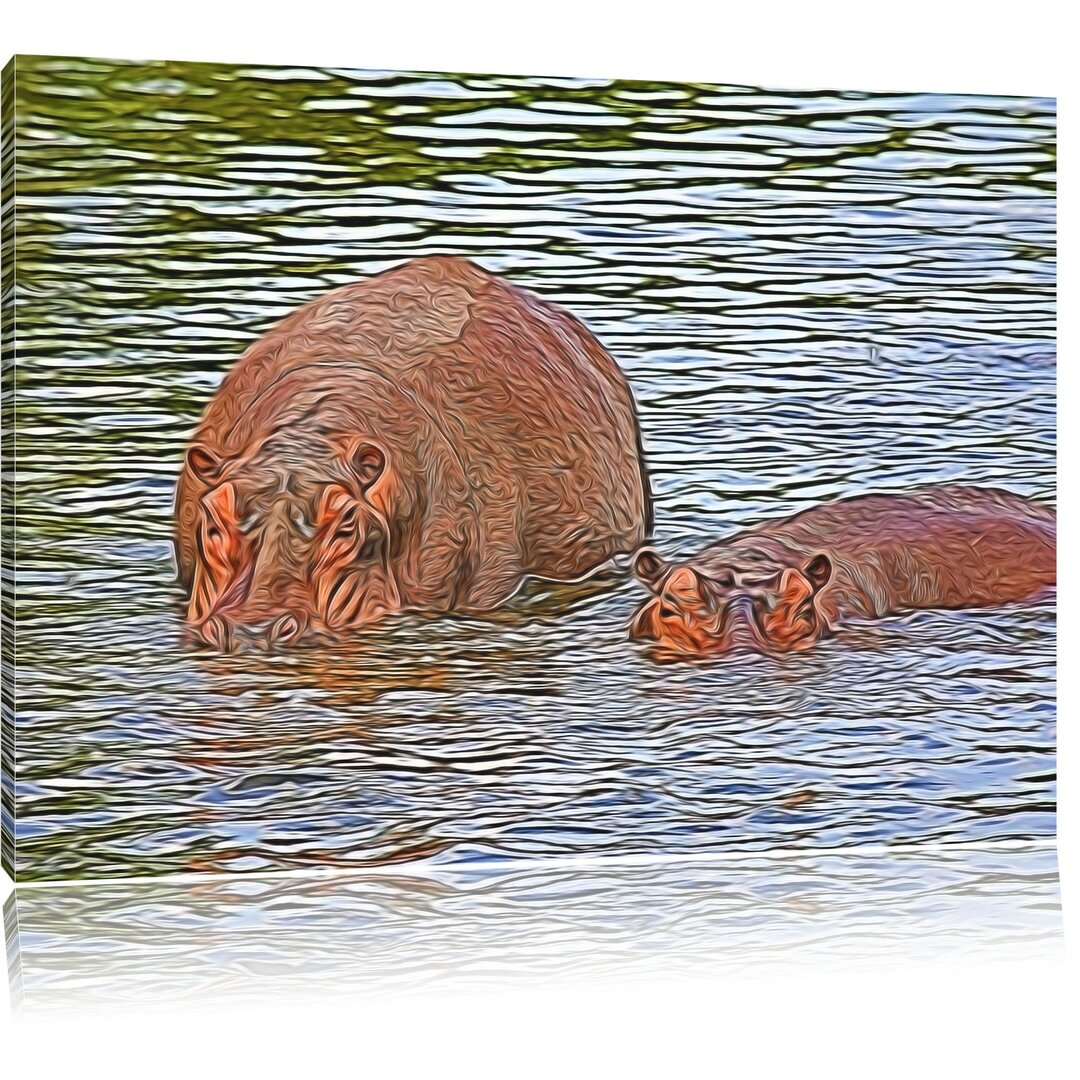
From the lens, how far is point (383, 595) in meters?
6.13

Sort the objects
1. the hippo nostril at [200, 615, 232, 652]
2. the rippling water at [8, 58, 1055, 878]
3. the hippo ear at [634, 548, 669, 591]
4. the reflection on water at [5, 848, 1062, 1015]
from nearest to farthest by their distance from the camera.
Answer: the reflection on water at [5, 848, 1062, 1015], the rippling water at [8, 58, 1055, 878], the hippo nostril at [200, 615, 232, 652], the hippo ear at [634, 548, 669, 591]

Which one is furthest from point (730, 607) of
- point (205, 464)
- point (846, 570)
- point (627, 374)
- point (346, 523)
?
point (205, 464)

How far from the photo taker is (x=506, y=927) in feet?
18.4

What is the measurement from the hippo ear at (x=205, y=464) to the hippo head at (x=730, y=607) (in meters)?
1.51

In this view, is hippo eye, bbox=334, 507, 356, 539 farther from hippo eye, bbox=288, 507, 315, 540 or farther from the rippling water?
the rippling water

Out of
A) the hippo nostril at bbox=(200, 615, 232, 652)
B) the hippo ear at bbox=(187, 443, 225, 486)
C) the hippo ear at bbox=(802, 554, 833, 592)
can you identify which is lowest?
the hippo nostril at bbox=(200, 615, 232, 652)

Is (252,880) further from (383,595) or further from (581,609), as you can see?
(581,609)

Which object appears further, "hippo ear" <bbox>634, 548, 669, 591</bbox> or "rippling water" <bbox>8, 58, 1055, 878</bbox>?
"hippo ear" <bbox>634, 548, 669, 591</bbox>

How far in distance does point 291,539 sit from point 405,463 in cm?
47

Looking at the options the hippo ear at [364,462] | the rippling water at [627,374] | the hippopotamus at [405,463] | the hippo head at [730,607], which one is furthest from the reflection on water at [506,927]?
the hippo ear at [364,462]

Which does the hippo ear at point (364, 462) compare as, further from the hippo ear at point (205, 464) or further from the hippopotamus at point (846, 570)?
the hippopotamus at point (846, 570)

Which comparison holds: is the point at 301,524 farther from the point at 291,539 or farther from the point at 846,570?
the point at 846,570

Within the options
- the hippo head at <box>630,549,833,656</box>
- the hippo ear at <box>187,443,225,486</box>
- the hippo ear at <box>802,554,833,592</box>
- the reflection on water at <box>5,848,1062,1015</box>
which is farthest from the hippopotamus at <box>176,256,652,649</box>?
the reflection on water at <box>5,848,1062,1015</box>

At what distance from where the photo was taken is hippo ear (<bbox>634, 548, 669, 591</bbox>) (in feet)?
20.7
